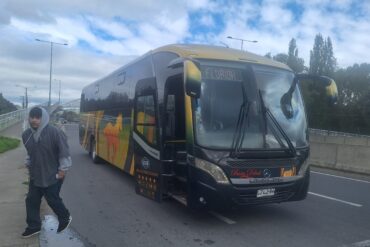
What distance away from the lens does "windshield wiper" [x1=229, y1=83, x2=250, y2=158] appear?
733 centimetres

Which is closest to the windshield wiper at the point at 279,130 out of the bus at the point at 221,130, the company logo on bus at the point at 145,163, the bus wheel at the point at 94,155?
the bus at the point at 221,130

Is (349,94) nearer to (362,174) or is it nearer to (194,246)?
(362,174)

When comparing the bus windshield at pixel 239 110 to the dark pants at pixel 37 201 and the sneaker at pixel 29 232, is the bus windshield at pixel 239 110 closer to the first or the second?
the dark pants at pixel 37 201

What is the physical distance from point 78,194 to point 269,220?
15.3 ft

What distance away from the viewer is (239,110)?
25.2 ft

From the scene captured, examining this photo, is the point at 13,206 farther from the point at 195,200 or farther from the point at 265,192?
the point at 265,192

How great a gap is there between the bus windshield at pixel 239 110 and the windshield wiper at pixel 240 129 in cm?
2

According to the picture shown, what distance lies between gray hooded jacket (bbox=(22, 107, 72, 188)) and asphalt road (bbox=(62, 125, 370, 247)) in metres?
1.16

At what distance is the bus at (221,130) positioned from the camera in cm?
729

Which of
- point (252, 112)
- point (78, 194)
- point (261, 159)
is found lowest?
point (78, 194)

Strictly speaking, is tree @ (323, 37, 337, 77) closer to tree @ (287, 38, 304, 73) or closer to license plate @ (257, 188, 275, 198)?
tree @ (287, 38, 304, 73)

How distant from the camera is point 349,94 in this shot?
85.8 meters

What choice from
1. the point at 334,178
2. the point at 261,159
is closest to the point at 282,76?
the point at 261,159

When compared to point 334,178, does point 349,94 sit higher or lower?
higher
